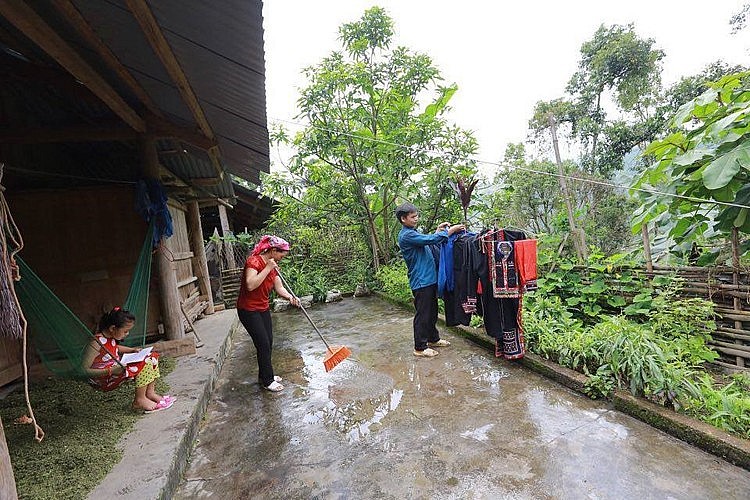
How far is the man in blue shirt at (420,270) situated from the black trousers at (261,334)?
57.3 inches

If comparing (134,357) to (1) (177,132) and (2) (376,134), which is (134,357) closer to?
(1) (177,132)

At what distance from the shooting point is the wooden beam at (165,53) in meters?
1.91

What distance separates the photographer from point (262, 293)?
334 cm

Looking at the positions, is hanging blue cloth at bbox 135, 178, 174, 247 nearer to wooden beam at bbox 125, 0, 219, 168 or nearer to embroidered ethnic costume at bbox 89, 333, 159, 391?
wooden beam at bbox 125, 0, 219, 168

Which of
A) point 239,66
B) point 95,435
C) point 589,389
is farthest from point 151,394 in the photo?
point 589,389

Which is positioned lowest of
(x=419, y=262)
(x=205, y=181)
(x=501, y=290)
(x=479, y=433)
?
(x=479, y=433)

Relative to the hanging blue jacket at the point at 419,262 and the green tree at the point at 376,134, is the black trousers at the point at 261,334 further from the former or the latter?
the green tree at the point at 376,134

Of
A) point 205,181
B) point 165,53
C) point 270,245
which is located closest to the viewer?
point 165,53

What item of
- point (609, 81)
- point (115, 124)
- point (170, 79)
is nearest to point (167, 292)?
point (115, 124)

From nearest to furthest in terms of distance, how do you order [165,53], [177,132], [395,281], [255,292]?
[165,53] < [255,292] < [177,132] < [395,281]

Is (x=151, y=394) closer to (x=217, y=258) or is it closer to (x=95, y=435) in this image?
(x=95, y=435)

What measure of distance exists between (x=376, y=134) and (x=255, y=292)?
484cm

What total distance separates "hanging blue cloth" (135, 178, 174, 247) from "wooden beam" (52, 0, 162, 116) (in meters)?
0.79

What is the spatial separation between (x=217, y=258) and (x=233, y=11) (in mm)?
8493
